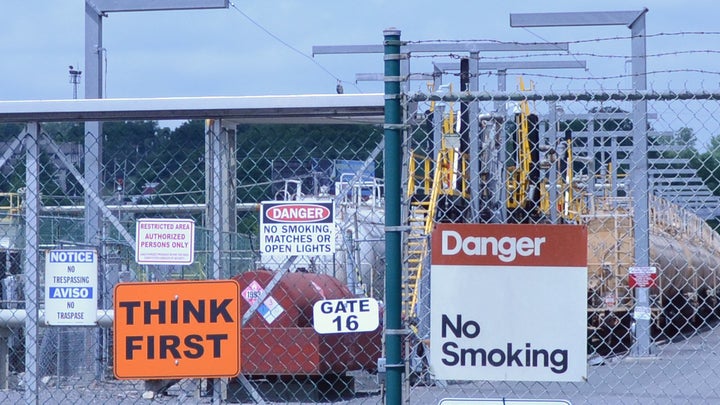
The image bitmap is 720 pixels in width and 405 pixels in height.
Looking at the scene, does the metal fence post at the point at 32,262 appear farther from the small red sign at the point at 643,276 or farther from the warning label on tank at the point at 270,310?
the small red sign at the point at 643,276

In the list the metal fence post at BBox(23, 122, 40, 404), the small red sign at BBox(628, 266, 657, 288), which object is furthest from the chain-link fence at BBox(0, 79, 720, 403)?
the small red sign at BBox(628, 266, 657, 288)

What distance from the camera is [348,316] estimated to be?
17.5ft

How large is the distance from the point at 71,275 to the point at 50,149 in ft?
2.52

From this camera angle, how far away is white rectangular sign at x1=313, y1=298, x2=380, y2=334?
530cm

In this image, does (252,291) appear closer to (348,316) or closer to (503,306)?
(348,316)

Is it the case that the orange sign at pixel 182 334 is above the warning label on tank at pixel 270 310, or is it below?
above

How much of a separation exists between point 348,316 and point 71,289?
1476mm

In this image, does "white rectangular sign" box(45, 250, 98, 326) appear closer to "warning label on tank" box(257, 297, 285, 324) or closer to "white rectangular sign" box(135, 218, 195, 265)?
"white rectangular sign" box(135, 218, 195, 265)

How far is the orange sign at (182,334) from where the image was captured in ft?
16.8

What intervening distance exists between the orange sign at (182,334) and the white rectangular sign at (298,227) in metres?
0.37

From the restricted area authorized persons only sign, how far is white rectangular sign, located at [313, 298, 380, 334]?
34.9 inches

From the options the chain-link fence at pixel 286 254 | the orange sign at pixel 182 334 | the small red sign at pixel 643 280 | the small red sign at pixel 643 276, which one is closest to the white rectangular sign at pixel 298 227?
the chain-link fence at pixel 286 254

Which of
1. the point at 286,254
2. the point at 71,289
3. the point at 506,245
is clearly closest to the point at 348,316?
the point at 286,254

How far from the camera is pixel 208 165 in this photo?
5.33 m
